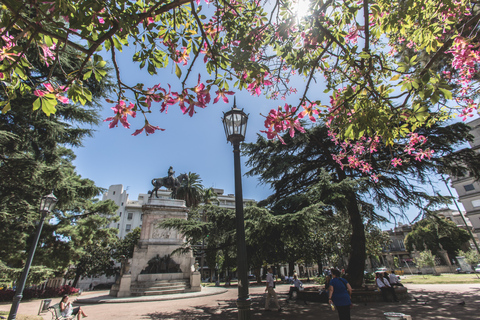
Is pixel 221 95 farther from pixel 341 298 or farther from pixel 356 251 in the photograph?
pixel 356 251

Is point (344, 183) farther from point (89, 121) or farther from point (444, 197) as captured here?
point (89, 121)

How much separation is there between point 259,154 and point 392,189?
654 cm

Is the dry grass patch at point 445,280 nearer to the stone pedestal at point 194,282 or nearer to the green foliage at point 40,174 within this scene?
the stone pedestal at point 194,282

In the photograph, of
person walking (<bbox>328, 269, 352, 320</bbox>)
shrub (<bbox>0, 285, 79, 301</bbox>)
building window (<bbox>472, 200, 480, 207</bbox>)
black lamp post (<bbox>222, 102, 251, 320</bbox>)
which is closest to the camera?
black lamp post (<bbox>222, 102, 251, 320</bbox>)

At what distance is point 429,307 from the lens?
7434 millimetres

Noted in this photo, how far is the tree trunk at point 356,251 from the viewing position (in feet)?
32.6

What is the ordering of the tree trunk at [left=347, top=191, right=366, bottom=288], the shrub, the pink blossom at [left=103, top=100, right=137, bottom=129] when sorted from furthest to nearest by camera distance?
the shrub < the tree trunk at [left=347, top=191, right=366, bottom=288] < the pink blossom at [left=103, top=100, right=137, bottom=129]

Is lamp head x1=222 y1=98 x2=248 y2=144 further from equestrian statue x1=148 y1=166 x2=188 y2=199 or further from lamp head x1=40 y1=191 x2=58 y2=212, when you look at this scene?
equestrian statue x1=148 y1=166 x2=188 y2=199

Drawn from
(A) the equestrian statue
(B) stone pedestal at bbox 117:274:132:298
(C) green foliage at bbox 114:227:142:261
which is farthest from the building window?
(C) green foliage at bbox 114:227:142:261

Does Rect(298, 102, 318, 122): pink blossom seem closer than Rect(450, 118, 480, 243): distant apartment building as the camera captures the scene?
Yes

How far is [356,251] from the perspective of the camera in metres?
10.1

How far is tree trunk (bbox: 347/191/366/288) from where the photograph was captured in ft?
32.6

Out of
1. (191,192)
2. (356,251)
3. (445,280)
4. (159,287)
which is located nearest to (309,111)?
(356,251)

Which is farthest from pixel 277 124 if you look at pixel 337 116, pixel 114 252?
Answer: pixel 114 252
